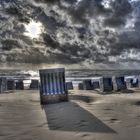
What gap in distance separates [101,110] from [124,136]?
17.4 feet

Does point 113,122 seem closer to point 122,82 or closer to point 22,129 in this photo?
point 22,129

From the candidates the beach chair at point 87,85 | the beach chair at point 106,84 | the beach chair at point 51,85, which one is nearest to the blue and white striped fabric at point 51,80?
the beach chair at point 51,85

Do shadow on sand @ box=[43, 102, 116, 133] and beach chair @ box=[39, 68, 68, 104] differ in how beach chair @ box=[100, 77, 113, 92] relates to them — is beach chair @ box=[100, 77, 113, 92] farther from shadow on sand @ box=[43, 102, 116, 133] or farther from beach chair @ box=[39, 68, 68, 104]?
shadow on sand @ box=[43, 102, 116, 133]

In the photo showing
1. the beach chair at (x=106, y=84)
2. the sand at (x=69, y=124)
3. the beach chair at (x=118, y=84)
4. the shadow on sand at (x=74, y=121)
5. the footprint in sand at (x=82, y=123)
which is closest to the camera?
the sand at (x=69, y=124)

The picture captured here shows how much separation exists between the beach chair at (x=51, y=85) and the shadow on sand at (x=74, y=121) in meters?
2.32

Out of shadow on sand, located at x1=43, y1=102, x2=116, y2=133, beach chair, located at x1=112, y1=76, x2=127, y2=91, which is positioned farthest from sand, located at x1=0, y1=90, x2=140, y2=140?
beach chair, located at x1=112, y1=76, x2=127, y2=91

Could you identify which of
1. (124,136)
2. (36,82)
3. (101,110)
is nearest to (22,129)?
(124,136)

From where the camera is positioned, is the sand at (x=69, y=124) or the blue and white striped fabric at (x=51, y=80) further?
the blue and white striped fabric at (x=51, y=80)

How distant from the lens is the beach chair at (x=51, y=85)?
56.4 ft

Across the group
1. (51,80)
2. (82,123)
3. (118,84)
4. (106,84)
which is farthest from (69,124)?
(106,84)

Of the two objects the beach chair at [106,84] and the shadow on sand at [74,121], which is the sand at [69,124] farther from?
the beach chair at [106,84]

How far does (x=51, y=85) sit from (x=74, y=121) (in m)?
5.85

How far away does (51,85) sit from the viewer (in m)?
17.4

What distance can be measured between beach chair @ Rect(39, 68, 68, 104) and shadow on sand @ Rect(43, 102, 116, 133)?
2319mm
